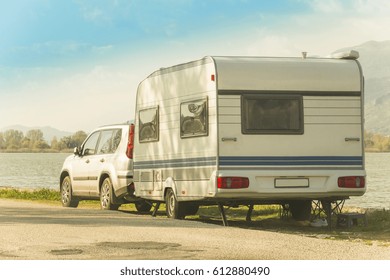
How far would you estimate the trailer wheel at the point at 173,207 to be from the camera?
17234 mm

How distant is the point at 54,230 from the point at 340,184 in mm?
4732

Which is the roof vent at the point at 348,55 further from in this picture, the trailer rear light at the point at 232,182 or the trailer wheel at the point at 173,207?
the trailer wheel at the point at 173,207

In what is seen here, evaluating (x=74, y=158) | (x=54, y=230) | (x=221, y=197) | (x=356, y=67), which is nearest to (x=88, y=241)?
(x=54, y=230)

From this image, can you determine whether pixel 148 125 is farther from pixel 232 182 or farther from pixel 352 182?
pixel 352 182

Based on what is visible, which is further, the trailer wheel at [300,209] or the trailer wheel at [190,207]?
the trailer wheel at [300,209]

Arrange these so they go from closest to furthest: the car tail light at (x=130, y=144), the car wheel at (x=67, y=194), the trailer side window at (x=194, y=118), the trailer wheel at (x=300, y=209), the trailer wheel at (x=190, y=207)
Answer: the trailer side window at (x=194, y=118), the trailer wheel at (x=190, y=207), the trailer wheel at (x=300, y=209), the car tail light at (x=130, y=144), the car wheel at (x=67, y=194)

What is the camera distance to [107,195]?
20.5 metres

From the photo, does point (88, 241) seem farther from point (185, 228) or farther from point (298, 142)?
point (298, 142)

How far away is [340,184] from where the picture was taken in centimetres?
1602

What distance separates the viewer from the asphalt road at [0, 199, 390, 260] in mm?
11469

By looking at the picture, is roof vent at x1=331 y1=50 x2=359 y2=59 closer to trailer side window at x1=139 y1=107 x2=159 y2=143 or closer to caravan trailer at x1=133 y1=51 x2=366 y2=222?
caravan trailer at x1=133 y1=51 x2=366 y2=222

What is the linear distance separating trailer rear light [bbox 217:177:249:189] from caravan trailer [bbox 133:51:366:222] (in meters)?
0.02

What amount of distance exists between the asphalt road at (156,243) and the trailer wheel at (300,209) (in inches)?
104

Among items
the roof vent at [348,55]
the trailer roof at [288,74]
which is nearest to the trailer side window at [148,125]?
the trailer roof at [288,74]
